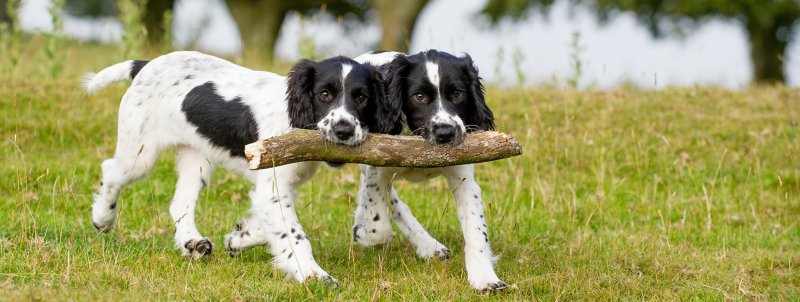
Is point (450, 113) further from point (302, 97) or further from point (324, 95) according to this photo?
point (302, 97)

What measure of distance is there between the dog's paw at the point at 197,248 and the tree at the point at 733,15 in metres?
16.5

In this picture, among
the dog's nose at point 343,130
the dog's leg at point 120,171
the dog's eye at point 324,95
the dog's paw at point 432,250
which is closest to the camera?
the dog's nose at point 343,130

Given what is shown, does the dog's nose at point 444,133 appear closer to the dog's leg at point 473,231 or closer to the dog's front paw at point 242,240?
the dog's leg at point 473,231

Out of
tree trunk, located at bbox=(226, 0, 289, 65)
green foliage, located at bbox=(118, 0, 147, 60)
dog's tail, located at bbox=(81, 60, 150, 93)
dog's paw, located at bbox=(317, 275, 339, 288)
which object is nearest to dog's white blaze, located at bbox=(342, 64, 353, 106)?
dog's paw, located at bbox=(317, 275, 339, 288)

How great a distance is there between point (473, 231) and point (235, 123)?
1464mm

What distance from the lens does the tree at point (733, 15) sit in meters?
19.5

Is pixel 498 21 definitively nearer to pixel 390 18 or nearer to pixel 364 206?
pixel 390 18

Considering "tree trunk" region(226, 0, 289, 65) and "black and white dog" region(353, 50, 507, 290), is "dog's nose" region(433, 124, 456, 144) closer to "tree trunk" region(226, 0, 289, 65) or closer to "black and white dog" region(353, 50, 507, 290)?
"black and white dog" region(353, 50, 507, 290)

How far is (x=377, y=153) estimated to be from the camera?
436 cm

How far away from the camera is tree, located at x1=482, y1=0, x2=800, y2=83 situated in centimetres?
1952

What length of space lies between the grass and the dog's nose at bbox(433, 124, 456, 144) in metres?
0.74

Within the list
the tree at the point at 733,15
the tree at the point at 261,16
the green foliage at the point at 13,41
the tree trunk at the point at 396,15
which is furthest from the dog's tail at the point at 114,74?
the tree at the point at 733,15

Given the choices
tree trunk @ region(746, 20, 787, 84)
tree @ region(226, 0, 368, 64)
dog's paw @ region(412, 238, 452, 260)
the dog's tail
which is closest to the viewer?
dog's paw @ region(412, 238, 452, 260)

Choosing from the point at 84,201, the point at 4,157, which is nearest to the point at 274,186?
the point at 84,201
